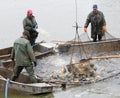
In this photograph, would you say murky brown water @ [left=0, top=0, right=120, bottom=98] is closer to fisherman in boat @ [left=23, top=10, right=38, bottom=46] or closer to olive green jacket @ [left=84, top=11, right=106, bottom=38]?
fisherman in boat @ [left=23, top=10, right=38, bottom=46]

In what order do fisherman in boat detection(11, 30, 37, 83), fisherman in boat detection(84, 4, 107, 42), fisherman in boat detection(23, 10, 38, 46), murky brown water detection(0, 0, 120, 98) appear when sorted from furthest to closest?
fisherman in boat detection(84, 4, 107, 42) → fisherman in boat detection(23, 10, 38, 46) → murky brown water detection(0, 0, 120, 98) → fisherman in boat detection(11, 30, 37, 83)

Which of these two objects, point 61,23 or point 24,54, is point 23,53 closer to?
point 24,54

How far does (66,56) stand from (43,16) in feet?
39.3

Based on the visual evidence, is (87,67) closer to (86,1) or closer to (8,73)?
(8,73)

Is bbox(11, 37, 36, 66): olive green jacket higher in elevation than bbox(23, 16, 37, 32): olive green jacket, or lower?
lower

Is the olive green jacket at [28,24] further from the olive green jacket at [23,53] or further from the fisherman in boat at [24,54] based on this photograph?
the olive green jacket at [23,53]

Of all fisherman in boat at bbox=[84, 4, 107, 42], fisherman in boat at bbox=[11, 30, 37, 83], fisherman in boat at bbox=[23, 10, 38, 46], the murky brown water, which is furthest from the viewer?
fisherman in boat at bbox=[84, 4, 107, 42]

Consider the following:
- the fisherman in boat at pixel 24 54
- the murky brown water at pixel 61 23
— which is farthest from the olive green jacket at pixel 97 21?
the fisherman in boat at pixel 24 54

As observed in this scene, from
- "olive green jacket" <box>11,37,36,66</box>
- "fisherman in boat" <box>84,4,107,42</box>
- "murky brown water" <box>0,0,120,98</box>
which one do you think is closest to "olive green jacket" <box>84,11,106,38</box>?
"fisherman in boat" <box>84,4,107,42</box>

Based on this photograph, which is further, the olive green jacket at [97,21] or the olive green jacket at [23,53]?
the olive green jacket at [97,21]

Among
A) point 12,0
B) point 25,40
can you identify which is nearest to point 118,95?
point 25,40

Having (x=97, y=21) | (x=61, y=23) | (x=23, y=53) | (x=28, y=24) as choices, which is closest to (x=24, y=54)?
(x=23, y=53)

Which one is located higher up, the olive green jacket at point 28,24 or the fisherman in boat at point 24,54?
the olive green jacket at point 28,24

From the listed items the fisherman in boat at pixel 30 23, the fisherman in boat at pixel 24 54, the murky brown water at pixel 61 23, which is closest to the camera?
the fisherman in boat at pixel 24 54
